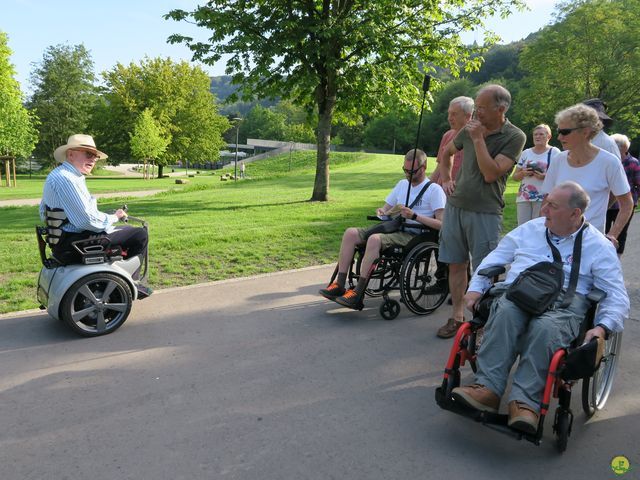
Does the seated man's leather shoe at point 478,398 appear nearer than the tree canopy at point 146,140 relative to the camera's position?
Yes

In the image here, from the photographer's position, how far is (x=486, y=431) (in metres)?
3.05

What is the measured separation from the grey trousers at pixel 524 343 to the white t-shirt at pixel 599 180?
40.0 inches

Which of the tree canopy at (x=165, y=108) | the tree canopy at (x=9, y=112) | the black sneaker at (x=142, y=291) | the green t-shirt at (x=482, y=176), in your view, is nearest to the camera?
the green t-shirt at (x=482, y=176)

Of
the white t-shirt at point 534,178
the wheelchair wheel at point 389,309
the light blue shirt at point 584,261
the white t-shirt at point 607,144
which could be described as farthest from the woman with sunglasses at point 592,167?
the white t-shirt at point 534,178

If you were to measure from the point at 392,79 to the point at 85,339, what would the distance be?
470 inches

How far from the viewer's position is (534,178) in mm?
5859

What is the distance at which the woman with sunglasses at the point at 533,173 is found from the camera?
574 centimetres

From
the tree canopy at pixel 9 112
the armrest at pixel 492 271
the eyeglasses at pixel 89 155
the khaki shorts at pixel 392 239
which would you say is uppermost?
the tree canopy at pixel 9 112

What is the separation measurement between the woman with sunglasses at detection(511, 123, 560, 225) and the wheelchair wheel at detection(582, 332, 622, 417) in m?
2.56

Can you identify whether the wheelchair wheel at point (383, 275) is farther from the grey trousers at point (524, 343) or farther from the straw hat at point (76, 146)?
the straw hat at point (76, 146)

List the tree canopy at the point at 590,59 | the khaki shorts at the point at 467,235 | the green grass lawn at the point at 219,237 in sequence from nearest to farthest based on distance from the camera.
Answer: the khaki shorts at the point at 467,235
the green grass lawn at the point at 219,237
the tree canopy at the point at 590,59

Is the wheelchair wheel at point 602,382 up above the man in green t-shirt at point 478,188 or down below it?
below

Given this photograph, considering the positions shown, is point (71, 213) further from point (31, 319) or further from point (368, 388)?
point (368, 388)

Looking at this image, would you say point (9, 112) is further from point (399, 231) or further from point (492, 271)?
point (492, 271)
